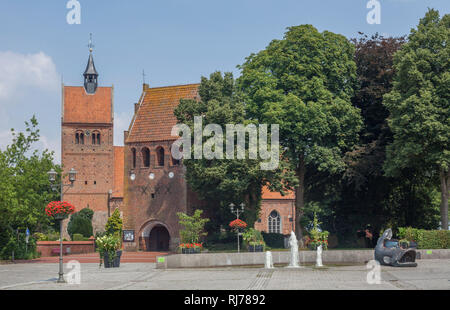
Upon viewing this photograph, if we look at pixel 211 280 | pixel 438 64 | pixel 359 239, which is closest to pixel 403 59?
pixel 438 64

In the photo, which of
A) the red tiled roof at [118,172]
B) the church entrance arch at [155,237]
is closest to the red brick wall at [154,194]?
the church entrance arch at [155,237]

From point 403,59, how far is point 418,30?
125 inches

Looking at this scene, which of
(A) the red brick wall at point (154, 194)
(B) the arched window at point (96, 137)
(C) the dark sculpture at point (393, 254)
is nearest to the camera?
(C) the dark sculpture at point (393, 254)

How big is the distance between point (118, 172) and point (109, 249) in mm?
52720

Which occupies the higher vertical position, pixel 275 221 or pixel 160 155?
pixel 160 155

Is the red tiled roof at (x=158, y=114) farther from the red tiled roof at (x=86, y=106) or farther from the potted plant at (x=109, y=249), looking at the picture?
the red tiled roof at (x=86, y=106)

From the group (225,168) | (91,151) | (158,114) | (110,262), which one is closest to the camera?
(110,262)

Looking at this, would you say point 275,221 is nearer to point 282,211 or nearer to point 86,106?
point 282,211

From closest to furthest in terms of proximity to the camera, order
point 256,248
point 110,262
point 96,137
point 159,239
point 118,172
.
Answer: point 110,262, point 256,248, point 159,239, point 118,172, point 96,137

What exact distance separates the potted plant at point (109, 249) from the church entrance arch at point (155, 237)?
925 inches

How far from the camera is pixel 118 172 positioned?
8800 cm

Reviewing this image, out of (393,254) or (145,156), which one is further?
(145,156)

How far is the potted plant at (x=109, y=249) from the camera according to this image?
35.6 metres

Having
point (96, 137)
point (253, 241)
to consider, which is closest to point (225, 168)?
point (253, 241)
